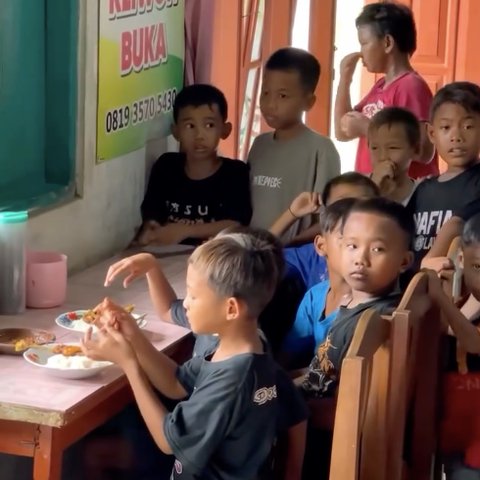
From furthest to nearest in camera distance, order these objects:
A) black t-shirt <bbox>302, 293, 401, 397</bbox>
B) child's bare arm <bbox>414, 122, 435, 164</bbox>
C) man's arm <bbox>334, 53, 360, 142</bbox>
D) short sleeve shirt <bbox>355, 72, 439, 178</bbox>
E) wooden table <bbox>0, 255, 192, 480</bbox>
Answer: man's arm <bbox>334, 53, 360, 142</bbox>, short sleeve shirt <bbox>355, 72, 439, 178</bbox>, child's bare arm <bbox>414, 122, 435, 164</bbox>, black t-shirt <bbox>302, 293, 401, 397</bbox>, wooden table <bbox>0, 255, 192, 480</bbox>

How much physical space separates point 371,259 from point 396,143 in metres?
0.92

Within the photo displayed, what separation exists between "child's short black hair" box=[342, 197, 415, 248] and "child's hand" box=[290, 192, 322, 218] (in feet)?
1.31

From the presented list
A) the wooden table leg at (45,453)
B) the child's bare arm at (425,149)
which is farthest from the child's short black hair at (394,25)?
the wooden table leg at (45,453)

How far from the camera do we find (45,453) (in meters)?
1.76

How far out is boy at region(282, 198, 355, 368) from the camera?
223cm

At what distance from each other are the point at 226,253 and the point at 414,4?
4.07 meters

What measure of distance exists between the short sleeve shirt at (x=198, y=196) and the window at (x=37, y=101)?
36 cm

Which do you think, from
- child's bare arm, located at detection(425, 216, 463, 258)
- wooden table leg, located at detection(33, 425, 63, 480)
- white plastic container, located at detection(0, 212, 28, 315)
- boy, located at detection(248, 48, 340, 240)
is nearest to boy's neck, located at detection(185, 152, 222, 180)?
boy, located at detection(248, 48, 340, 240)

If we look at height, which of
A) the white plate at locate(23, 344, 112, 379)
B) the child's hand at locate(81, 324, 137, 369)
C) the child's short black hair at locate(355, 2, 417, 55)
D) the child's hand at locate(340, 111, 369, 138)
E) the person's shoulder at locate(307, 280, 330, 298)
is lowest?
the white plate at locate(23, 344, 112, 379)

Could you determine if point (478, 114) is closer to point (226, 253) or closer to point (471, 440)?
point (471, 440)

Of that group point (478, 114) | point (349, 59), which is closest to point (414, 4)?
point (349, 59)

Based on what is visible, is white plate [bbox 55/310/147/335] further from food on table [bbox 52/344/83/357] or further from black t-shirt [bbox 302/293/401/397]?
black t-shirt [bbox 302/293/401/397]

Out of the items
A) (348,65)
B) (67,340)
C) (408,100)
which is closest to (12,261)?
(67,340)

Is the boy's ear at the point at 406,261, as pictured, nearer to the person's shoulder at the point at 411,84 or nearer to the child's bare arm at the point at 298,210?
the child's bare arm at the point at 298,210
